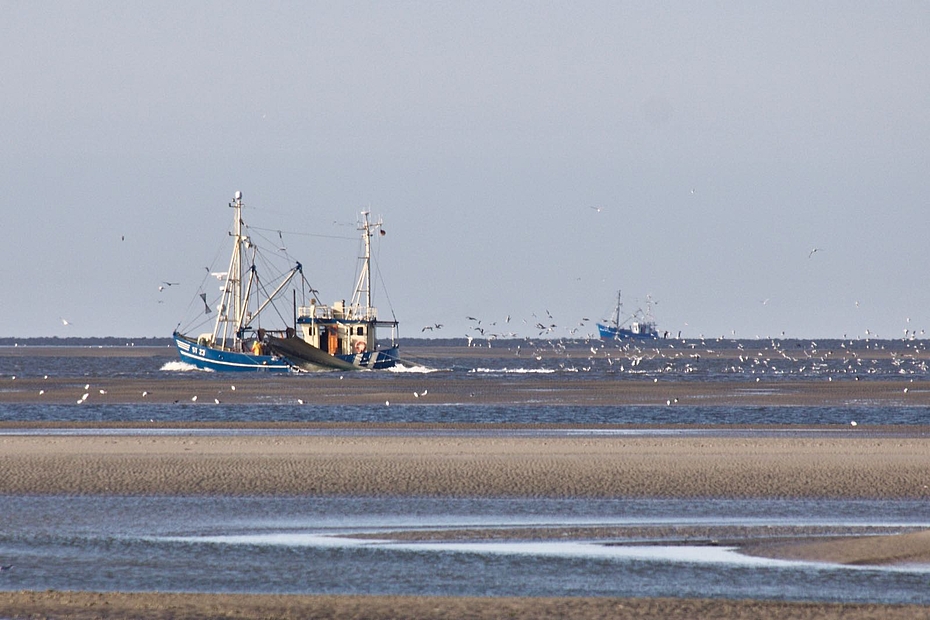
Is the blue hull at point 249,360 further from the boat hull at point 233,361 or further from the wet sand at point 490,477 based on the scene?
the wet sand at point 490,477

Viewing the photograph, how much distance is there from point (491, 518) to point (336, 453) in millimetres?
10106

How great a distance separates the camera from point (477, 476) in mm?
26734

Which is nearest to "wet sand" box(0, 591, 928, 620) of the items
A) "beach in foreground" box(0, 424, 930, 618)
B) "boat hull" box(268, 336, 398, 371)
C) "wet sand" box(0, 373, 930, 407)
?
"beach in foreground" box(0, 424, 930, 618)

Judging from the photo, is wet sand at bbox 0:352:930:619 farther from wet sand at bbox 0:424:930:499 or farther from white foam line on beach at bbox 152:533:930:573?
white foam line on beach at bbox 152:533:930:573

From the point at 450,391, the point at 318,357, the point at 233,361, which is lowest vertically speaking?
the point at 450,391

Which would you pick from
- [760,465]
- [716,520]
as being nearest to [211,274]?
[760,465]

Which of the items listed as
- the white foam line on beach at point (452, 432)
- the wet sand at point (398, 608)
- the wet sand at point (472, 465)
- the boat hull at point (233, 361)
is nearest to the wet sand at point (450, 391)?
the boat hull at point (233, 361)

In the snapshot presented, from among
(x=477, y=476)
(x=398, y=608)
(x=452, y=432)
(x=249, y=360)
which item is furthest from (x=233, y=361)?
(x=398, y=608)

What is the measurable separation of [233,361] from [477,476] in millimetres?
61840

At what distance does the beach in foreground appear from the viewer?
566 inches

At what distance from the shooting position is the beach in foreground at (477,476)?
47.2 ft

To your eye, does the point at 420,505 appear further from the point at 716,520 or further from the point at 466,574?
the point at 466,574

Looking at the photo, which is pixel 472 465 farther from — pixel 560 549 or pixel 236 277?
pixel 236 277

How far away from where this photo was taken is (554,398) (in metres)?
57.8
